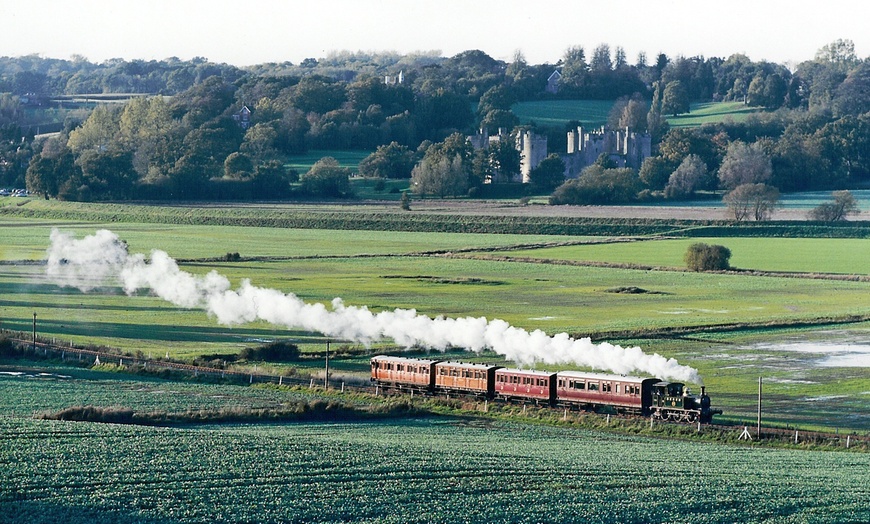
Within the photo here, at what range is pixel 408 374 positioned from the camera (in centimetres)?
5691

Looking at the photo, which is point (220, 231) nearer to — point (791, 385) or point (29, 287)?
point (29, 287)

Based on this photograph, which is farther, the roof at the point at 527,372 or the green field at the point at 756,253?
the green field at the point at 756,253

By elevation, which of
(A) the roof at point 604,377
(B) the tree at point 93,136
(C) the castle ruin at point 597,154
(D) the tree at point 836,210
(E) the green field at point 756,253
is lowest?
(E) the green field at point 756,253

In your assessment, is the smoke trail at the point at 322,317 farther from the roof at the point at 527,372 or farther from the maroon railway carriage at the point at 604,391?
the roof at the point at 527,372

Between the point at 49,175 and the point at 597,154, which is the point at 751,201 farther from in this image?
the point at 49,175

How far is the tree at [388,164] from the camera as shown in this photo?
→ 18138 centimetres

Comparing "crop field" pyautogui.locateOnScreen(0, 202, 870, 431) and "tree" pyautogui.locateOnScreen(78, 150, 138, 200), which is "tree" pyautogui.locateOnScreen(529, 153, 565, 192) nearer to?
"crop field" pyautogui.locateOnScreen(0, 202, 870, 431)

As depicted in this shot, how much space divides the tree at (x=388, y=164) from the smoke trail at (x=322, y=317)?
78.9 m

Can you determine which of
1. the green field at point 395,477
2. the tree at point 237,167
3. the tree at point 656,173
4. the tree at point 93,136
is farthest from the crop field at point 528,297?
the tree at point 93,136

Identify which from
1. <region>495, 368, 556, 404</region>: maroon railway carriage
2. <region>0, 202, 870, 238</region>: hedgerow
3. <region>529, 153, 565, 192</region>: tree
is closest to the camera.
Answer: <region>495, 368, 556, 404</region>: maroon railway carriage

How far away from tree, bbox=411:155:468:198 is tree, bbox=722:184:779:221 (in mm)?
39590

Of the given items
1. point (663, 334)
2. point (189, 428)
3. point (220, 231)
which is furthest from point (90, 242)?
point (189, 428)

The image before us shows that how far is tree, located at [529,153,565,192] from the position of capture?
17575 centimetres

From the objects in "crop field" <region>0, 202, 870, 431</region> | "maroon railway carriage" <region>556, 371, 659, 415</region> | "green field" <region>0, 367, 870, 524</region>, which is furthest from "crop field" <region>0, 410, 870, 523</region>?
"crop field" <region>0, 202, 870, 431</region>
